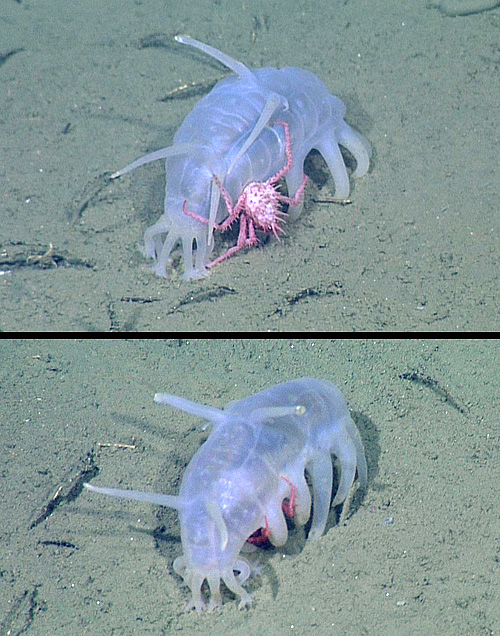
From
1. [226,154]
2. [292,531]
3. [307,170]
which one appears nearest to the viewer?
[292,531]

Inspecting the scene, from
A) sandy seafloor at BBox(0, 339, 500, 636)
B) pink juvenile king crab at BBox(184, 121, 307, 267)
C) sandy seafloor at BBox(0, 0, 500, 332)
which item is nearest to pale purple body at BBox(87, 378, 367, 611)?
sandy seafloor at BBox(0, 339, 500, 636)

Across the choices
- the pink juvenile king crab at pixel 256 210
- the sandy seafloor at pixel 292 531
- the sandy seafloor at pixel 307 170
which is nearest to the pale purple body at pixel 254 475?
the sandy seafloor at pixel 292 531

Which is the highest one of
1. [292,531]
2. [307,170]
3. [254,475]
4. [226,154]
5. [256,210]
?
[226,154]

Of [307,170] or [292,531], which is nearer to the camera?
[292,531]

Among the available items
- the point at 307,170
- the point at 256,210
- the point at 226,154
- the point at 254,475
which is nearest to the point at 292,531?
the point at 254,475

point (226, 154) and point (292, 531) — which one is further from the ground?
point (226, 154)

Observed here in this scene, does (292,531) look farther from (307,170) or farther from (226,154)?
(307,170)

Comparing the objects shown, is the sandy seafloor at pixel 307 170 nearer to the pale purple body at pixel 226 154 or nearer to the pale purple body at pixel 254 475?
the pale purple body at pixel 226 154

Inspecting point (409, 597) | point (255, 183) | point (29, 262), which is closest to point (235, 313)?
point (255, 183)
